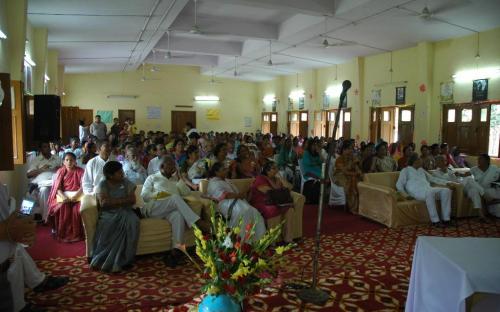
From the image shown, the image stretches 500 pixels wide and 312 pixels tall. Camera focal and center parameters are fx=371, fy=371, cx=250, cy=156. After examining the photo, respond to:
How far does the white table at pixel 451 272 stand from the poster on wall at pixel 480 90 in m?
7.19

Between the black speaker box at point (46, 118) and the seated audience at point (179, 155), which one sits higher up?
A: the black speaker box at point (46, 118)

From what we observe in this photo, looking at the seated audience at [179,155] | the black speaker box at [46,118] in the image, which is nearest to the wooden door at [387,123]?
the seated audience at [179,155]

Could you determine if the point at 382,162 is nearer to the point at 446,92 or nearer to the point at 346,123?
the point at 446,92

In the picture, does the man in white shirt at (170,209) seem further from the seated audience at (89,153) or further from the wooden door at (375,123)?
the wooden door at (375,123)

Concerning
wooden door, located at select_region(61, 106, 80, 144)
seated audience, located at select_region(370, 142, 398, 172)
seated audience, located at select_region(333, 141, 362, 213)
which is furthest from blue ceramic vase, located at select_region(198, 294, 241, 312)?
wooden door, located at select_region(61, 106, 80, 144)

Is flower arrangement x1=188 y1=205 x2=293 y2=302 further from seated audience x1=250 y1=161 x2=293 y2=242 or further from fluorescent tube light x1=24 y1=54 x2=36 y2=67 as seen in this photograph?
fluorescent tube light x1=24 y1=54 x2=36 y2=67

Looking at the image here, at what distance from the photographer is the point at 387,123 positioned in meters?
11.2

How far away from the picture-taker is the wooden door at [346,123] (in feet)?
41.4

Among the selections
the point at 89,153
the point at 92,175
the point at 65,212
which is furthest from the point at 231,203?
the point at 89,153

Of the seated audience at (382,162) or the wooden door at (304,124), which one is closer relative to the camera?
the seated audience at (382,162)

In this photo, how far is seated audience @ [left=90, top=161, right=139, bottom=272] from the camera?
372cm

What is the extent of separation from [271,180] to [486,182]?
12.3 feet

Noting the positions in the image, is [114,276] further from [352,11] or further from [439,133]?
[439,133]

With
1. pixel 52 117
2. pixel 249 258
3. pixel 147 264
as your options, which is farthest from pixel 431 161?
pixel 52 117
